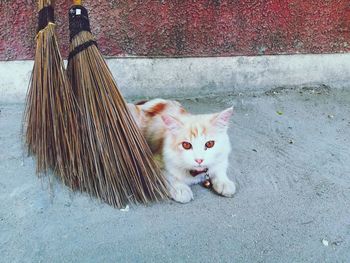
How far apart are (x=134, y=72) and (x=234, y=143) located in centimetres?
74

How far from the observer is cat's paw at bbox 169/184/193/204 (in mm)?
1739

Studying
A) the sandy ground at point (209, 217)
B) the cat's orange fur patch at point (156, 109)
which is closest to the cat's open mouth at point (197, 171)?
the sandy ground at point (209, 217)

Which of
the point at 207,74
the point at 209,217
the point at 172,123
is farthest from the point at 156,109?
the point at 207,74

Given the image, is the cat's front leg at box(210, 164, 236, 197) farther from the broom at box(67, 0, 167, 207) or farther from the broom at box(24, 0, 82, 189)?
the broom at box(24, 0, 82, 189)

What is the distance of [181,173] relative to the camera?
178 centimetres

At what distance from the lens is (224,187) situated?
1.80 meters

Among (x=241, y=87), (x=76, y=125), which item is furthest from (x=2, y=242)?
(x=241, y=87)

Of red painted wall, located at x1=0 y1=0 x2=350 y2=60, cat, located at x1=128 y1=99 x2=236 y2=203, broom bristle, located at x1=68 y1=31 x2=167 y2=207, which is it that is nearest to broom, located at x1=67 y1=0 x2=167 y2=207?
broom bristle, located at x1=68 y1=31 x2=167 y2=207

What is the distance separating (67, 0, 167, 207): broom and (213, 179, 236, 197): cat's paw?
0.90 feet

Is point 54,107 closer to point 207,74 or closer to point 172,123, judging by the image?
point 172,123

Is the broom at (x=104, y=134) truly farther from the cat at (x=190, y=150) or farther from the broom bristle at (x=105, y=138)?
the cat at (x=190, y=150)

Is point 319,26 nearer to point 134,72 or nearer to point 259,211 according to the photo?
point 134,72

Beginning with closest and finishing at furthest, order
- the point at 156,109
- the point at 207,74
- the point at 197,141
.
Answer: the point at 197,141, the point at 156,109, the point at 207,74

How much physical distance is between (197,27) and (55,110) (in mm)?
1173
